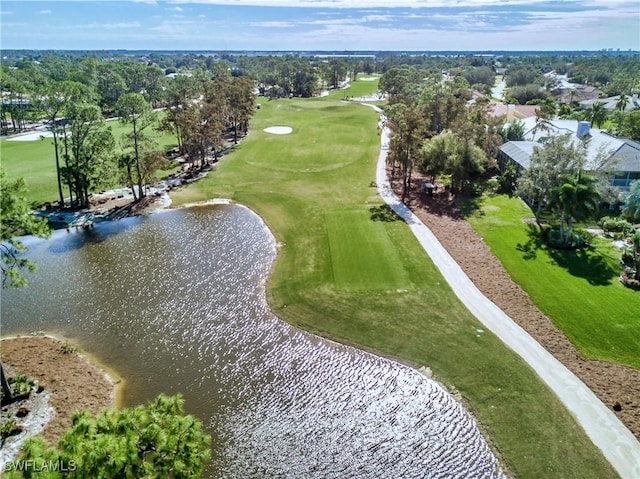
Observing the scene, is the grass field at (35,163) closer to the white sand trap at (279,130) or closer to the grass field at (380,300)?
the grass field at (380,300)

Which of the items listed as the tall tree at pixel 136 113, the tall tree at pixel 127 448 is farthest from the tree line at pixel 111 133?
the tall tree at pixel 127 448

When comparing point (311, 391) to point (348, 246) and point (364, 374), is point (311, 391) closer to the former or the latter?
point (364, 374)

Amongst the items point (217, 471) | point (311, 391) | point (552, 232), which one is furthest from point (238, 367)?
point (552, 232)

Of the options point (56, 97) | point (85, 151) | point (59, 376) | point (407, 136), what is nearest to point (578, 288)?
point (407, 136)

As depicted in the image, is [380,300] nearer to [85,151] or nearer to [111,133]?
[85,151]

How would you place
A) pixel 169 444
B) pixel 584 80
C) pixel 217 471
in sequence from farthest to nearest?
pixel 584 80, pixel 217 471, pixel 169 444
